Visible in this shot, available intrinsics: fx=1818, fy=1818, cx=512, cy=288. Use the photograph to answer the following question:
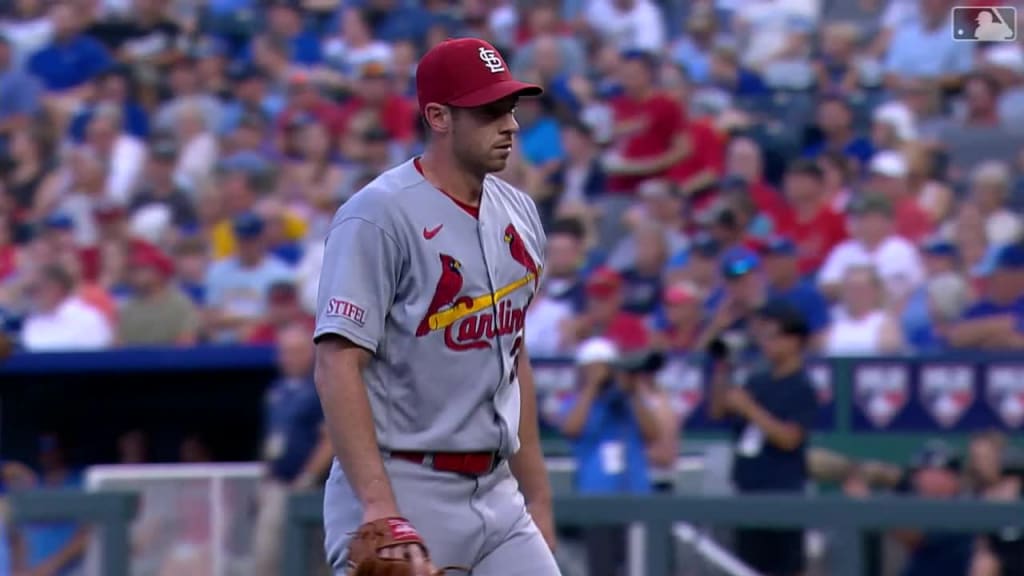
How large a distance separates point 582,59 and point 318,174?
178 centimetres

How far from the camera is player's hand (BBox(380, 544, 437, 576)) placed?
134 inches

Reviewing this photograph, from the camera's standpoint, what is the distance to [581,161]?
10.1 m

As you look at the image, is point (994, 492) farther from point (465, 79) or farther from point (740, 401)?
point (465, 79)

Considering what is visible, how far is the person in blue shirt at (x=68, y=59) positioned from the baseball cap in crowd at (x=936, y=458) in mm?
6974

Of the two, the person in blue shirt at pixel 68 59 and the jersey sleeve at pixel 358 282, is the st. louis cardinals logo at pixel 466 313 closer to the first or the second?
the jersey sleeve at pixel 358 282

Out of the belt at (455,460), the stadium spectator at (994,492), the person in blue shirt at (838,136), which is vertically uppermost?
the person in blue shirt at (838,136)

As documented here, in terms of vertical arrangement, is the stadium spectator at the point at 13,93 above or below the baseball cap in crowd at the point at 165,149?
above

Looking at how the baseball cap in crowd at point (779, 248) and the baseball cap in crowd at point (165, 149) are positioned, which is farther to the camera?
the baseball cap in crowd at point (165, 149)

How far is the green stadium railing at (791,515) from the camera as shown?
19.9 ft

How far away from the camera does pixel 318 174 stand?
34.7 feet

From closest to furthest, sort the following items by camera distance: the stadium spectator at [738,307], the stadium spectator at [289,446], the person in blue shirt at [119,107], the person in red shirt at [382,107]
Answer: the stadium spectator at [289,446] < the stadium spectator at [738,307] < the person in red shirt at [382,107] < the person in blue shirt at [119,107]

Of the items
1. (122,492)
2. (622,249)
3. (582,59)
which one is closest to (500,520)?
(122,492)

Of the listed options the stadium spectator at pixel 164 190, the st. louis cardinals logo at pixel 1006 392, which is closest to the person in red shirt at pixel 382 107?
the stadium spectator at pixel 164 190

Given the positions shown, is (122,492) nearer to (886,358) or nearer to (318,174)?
(886,358)
